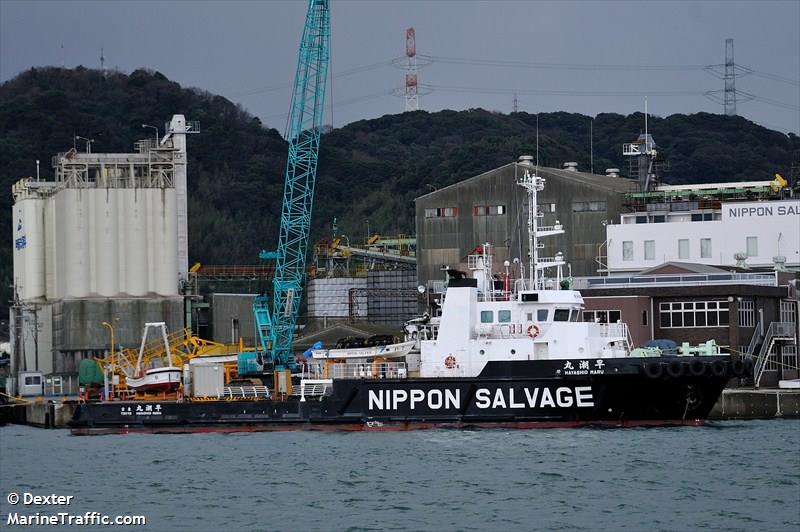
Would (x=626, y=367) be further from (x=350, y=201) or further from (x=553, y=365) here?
(x=350, y=201)

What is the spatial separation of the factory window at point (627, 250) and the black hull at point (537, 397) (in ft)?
72.7

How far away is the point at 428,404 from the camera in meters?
39.7

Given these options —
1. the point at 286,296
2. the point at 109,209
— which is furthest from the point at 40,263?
the point at 286,296

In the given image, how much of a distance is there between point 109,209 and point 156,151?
4.09 m

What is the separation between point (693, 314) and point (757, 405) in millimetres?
5466

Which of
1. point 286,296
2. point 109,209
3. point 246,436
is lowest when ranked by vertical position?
point 246,436

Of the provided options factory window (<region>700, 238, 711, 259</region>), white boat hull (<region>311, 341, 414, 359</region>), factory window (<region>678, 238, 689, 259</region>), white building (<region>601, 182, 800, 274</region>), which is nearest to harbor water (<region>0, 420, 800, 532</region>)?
white boat hull (<region>311, 341, 414, 359</region>)

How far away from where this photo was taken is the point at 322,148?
12550 centimetres

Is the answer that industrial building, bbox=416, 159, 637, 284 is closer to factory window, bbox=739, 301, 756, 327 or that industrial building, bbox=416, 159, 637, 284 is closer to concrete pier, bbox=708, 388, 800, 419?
factory window, bbox=739, 301, 756, 327

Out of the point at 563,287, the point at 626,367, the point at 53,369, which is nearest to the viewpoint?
the point at 626,367

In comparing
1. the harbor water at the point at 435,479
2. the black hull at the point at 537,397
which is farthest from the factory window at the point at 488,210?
the black hull at the point at 537,397

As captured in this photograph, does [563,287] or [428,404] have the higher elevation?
[563,287]

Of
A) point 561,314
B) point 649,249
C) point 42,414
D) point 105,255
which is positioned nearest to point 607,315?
point 561,314

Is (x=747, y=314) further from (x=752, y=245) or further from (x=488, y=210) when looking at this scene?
(x=488, y=210)
